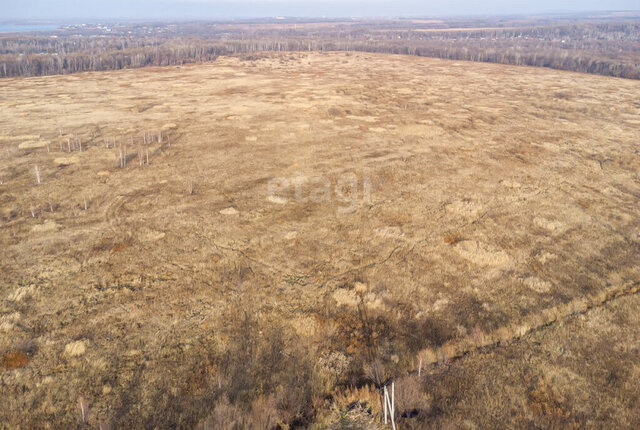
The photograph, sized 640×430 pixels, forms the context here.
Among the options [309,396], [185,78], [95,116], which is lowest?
[309,396]

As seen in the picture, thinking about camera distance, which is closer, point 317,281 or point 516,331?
point 516,331

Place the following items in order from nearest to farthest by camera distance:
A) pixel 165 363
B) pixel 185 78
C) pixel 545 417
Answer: pixel 545 417 < pixel 165 363 < pixel 185 78

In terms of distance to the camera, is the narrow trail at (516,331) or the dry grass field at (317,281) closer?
the dry grass field at (317,281)

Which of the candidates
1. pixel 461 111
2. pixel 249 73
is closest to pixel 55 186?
pixel 461 111

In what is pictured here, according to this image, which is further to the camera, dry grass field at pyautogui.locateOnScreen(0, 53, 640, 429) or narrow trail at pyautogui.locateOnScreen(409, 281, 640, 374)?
narrow trail at pyautogui.locateOnScreen(409, 281, 640, 374)

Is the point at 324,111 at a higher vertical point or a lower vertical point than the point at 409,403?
higher

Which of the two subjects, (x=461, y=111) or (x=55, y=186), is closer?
(x=55, y=186)

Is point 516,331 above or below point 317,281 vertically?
below

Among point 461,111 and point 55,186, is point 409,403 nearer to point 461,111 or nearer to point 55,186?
point 55,186
